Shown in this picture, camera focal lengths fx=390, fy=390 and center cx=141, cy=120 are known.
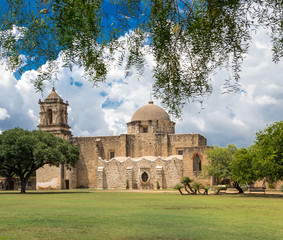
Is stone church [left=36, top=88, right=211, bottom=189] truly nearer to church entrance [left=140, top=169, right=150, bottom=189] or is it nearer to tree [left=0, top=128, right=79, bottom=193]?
church entrance [left=140, top=169, right=150, bottom=189]

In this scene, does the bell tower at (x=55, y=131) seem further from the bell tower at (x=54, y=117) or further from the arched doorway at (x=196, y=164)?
the arched doorway at (x=196, y=164)

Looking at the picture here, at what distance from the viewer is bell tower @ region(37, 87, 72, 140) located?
50594 mm

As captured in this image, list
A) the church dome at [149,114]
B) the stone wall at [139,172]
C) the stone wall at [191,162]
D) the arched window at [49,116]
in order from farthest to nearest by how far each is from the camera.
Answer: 1. the church dome at [149,114]
2. the arched window at [49,116]
3. the stone wall at [139,172]
4. the stone wall at [191,162]

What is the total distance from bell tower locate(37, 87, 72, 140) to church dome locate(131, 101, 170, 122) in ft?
31.0

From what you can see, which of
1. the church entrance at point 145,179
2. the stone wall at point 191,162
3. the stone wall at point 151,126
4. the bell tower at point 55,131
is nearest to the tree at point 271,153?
the stone wall at point 191,162

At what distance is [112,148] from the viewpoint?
170ft

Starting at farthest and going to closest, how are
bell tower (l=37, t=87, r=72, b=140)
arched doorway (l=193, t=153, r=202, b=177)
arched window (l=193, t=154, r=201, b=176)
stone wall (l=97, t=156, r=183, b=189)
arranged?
bell tower (l=37, t=87, r=72, b=140) → stone wall (l=97, t=156, r=183, b=189) → arched window (l=193, t=154, r=201, b=176) → arched doorway (l=193, t=153, r=202, b=177)

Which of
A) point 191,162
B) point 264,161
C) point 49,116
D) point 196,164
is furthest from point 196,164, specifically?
point 49,116

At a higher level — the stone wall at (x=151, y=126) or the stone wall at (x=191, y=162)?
the stone wall at (x=151, y=126)

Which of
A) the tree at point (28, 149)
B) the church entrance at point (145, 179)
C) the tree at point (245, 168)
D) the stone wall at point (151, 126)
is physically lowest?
the church entrance at point (145, 179)

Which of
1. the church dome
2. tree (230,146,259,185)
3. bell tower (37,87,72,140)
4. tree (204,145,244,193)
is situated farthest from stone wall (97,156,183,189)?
tree (230,146,259,185)

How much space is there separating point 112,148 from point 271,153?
28.0 m

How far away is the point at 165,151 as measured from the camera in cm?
4972

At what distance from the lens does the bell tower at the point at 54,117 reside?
166 ft
